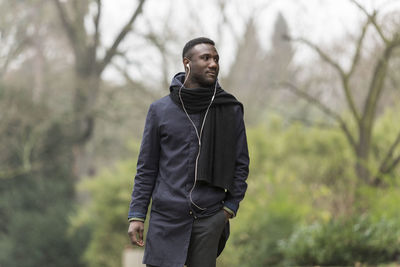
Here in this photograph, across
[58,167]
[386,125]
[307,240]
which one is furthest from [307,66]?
[307,240]

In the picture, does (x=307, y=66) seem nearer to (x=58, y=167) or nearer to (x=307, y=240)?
(x=58, y=167)

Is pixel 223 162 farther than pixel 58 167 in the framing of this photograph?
No

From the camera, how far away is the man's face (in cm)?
349

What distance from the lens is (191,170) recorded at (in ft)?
11.4

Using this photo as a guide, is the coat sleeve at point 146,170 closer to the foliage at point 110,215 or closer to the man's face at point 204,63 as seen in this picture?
the man's face at point 204,63

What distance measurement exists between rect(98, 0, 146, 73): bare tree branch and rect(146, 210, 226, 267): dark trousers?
52.0 ft

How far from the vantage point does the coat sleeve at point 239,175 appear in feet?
11.5

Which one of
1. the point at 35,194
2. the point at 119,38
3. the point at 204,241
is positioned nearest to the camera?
the point at 204,241

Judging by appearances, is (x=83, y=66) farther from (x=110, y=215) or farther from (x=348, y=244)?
(x=348, y=244)

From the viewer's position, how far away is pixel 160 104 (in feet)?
11.7

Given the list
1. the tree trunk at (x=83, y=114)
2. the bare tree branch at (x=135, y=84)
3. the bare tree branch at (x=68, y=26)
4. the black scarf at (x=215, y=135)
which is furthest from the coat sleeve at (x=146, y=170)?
the bare tree branch at (x=68, y=26)

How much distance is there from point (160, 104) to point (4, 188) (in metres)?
16.1

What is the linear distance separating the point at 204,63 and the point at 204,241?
0.96 m

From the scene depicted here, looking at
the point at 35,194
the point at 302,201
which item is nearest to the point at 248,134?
the point at 302,201
